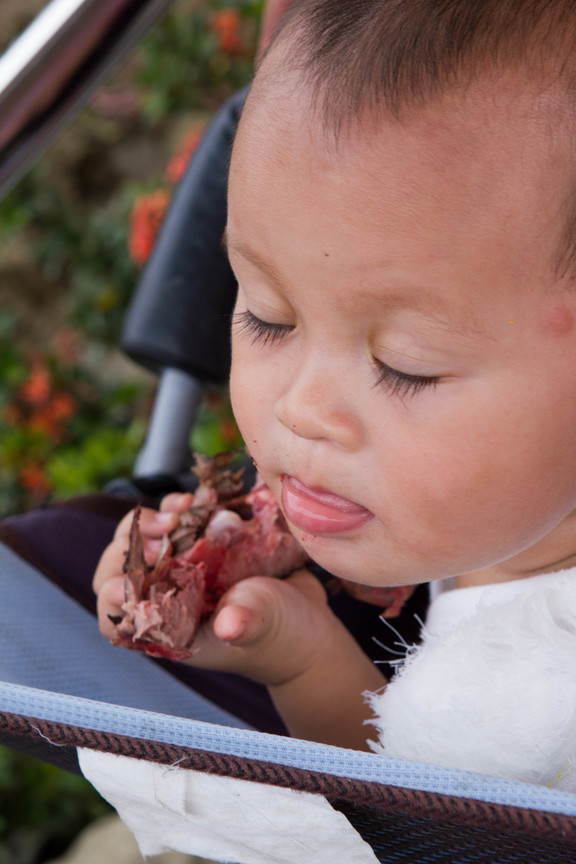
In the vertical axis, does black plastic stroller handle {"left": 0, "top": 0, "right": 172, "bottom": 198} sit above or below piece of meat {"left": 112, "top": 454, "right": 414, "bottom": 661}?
above

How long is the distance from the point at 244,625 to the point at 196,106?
1922 millimetres

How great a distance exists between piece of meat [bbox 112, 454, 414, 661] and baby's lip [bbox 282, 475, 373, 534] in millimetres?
157

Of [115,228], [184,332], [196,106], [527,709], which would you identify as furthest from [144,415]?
[527,709]

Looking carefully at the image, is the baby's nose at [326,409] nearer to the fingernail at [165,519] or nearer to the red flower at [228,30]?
the fingernail at [165,519]

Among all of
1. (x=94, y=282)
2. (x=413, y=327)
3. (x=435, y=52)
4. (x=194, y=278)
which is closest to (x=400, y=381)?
(x=413, y=327)

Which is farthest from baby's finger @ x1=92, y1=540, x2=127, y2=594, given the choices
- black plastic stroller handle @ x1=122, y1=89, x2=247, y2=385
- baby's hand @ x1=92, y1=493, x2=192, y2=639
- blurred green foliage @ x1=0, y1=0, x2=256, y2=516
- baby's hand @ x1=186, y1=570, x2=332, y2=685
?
blurred green foliage @ x1=0, y1=0, x2=256, y2=516

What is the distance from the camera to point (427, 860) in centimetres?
53

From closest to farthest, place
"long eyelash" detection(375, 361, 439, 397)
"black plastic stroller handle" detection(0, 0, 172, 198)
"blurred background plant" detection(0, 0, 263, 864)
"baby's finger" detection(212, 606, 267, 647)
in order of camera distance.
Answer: "long eyelash" detection(375, 361, 439, 397) < "baby's finger" detection(212, 606, 267, 647) < "black plastic stroller handle" detection(0, 0, 172, 198) < "blurred background plant" detection(0, 0, 263, 864)

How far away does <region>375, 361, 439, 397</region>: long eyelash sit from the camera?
1.86ft

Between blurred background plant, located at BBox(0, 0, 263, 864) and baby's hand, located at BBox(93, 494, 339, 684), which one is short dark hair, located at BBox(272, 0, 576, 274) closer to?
baby's hand, located at BBox(93, 494, 339, 684)

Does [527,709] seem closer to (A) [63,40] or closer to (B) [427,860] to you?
(B) [427,860]

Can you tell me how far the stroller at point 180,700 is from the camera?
48cm

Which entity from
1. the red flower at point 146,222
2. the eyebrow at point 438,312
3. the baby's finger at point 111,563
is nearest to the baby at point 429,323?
the eyebrow at point 438,312

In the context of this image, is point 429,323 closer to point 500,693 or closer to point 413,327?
point 413,327
